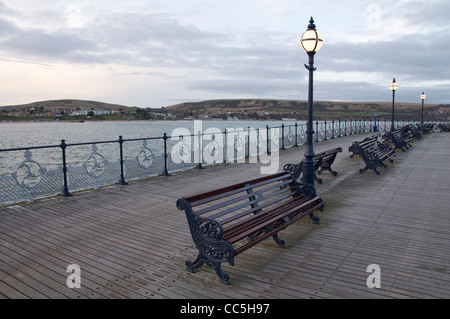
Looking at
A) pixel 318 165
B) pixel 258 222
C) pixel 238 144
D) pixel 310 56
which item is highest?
pixel 310 56

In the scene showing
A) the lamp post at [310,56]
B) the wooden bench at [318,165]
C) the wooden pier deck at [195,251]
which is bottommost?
the wooden pier deck at [195,251]

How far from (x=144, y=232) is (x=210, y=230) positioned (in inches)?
88.9

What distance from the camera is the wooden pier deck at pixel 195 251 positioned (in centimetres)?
418

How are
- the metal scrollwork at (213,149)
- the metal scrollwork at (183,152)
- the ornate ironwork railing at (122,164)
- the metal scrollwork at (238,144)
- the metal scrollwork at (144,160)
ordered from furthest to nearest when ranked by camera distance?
1. the metal scrollwork at (238,144)
2. the metal scrollwork at (213,149)
3. the metal scrollwork at (183,152)
4. the metal scrollwork at (144,160)
5. the ornate ironwork railing at (122,164)

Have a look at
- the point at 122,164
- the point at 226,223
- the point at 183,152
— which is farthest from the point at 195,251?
the point at 183,152

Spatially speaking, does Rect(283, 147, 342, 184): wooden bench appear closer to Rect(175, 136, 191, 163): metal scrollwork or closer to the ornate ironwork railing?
the ornate ironwork railing

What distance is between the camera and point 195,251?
5.37 metres

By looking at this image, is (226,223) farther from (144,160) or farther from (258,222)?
(144,160)

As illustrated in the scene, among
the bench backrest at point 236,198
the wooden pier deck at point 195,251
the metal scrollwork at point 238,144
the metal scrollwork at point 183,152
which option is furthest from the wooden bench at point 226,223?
the metal scrollwork at point 238,144

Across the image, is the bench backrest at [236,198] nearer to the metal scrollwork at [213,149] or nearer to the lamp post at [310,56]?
the lamp post at [310,56]

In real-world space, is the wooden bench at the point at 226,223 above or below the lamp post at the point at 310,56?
below

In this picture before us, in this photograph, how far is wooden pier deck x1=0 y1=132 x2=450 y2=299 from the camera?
418 centimetres
